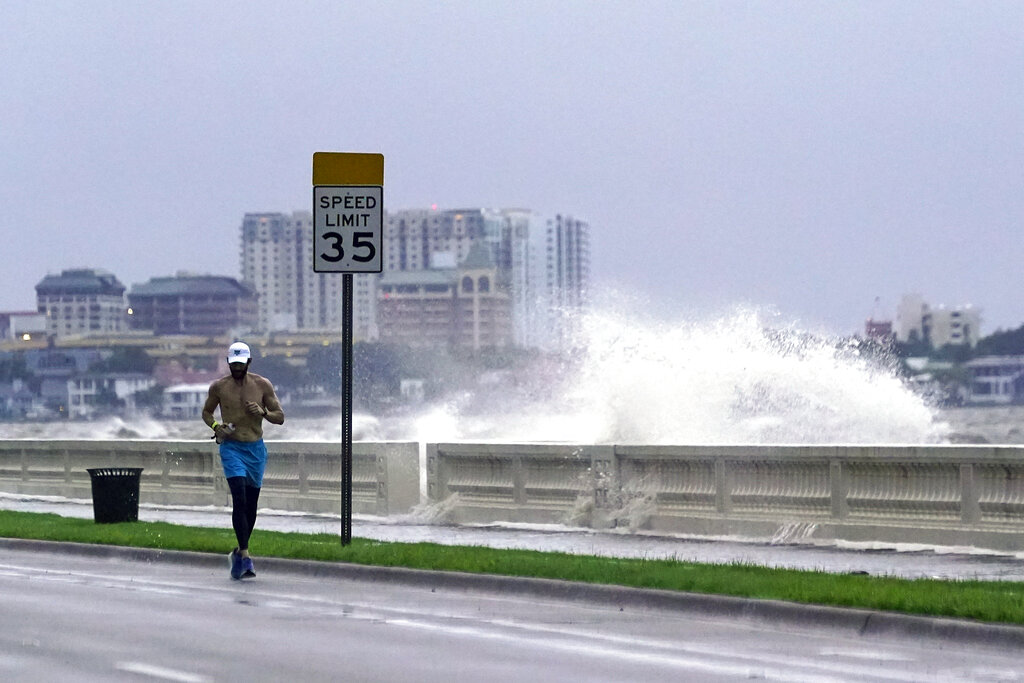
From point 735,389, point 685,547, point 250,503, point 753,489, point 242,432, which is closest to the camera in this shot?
point 242,432

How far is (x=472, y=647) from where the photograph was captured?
36.5 ft

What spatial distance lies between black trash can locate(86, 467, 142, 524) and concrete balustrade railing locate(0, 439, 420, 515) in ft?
9.69

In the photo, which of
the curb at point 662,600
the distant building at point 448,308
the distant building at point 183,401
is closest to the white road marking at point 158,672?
the curb at point 662,600

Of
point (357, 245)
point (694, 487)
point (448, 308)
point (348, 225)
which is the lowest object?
point (694, 487)

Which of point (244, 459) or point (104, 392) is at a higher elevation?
point (244, 459)

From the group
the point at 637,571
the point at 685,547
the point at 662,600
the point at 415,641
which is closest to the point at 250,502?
the point at 637,571

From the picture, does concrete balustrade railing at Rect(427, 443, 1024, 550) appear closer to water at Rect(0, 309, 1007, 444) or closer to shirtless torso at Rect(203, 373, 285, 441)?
shirtless torso at Rect(203, 373, 285, 441)

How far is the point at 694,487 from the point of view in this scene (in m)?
20.2

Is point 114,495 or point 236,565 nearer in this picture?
point 236,565

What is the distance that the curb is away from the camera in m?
11.1

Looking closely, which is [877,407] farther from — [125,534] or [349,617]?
[349,617]

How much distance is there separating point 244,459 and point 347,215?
9.20ft

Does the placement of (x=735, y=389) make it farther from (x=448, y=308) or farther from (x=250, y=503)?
(x=448, y=308)

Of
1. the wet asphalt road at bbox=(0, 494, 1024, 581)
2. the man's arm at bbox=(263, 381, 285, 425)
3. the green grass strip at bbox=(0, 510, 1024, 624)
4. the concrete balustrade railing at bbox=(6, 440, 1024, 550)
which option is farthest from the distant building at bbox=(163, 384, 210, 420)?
the man's arm at bbox=(263, 381, 285, 425)
